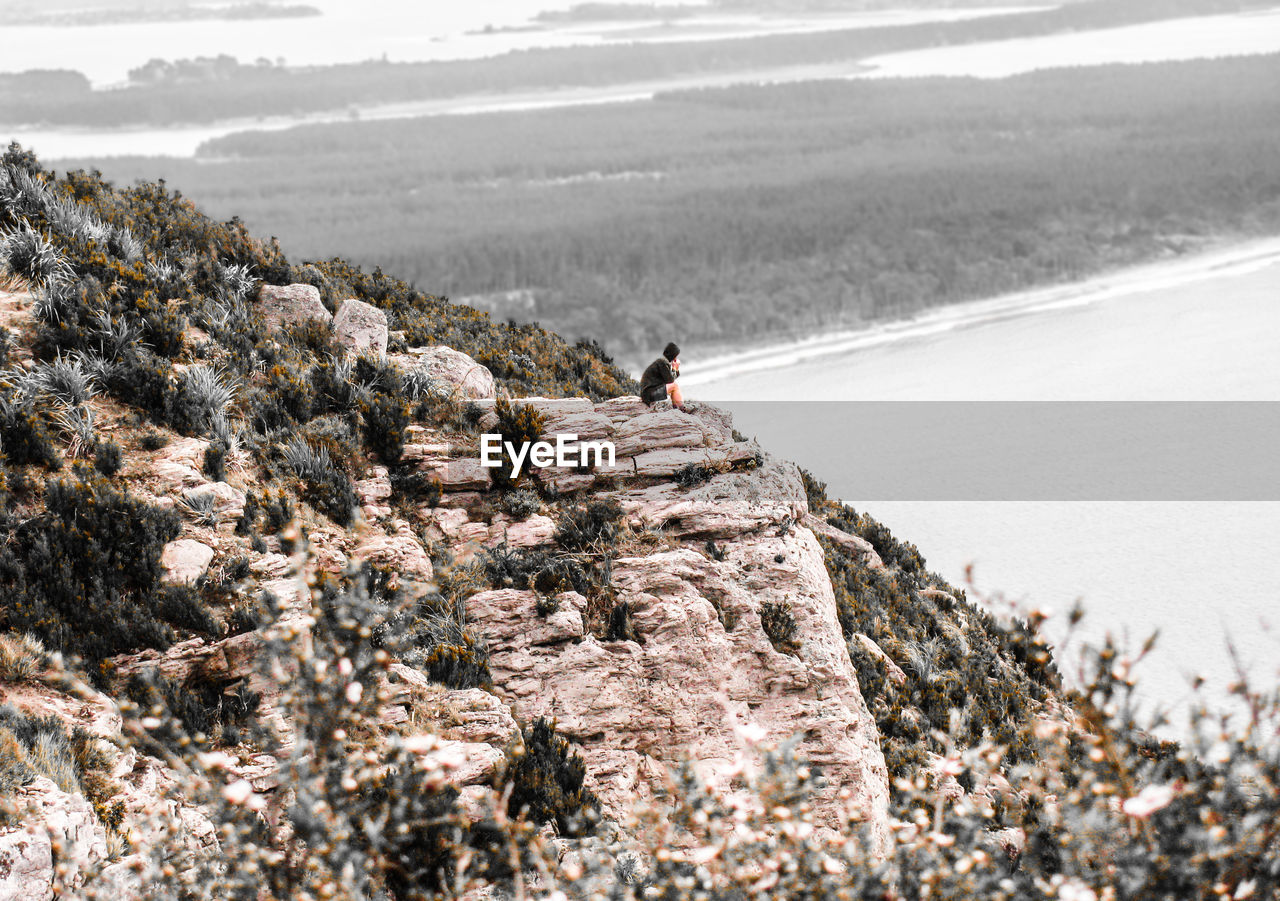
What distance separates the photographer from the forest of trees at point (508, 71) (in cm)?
5816

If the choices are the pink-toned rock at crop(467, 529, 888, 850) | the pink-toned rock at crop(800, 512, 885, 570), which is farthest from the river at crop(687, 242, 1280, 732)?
the pink-toned rock at crop(467, 529, 888, 850)

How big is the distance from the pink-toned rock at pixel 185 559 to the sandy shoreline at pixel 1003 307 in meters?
25.8

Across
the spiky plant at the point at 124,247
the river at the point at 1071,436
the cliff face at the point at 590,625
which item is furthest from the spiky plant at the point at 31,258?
the river at the point at 1071,436

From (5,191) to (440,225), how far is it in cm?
3926

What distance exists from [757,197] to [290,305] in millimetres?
47245

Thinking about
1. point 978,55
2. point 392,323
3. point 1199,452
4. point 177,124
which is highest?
point 978,55

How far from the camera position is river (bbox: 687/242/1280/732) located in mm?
16594

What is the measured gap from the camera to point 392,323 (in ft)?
43.7

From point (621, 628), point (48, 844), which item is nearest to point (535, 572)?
point (621, 628)

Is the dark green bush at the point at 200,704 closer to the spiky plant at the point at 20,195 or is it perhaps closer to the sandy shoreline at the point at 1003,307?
the spiky plant at the point at 20,195

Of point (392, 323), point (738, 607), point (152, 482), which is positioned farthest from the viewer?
point (392, 323)

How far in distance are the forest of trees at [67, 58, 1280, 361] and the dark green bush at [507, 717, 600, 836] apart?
3227cm

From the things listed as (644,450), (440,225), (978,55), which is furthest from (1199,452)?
(978,55)

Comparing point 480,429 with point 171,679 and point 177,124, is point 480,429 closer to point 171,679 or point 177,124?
point 171,679
